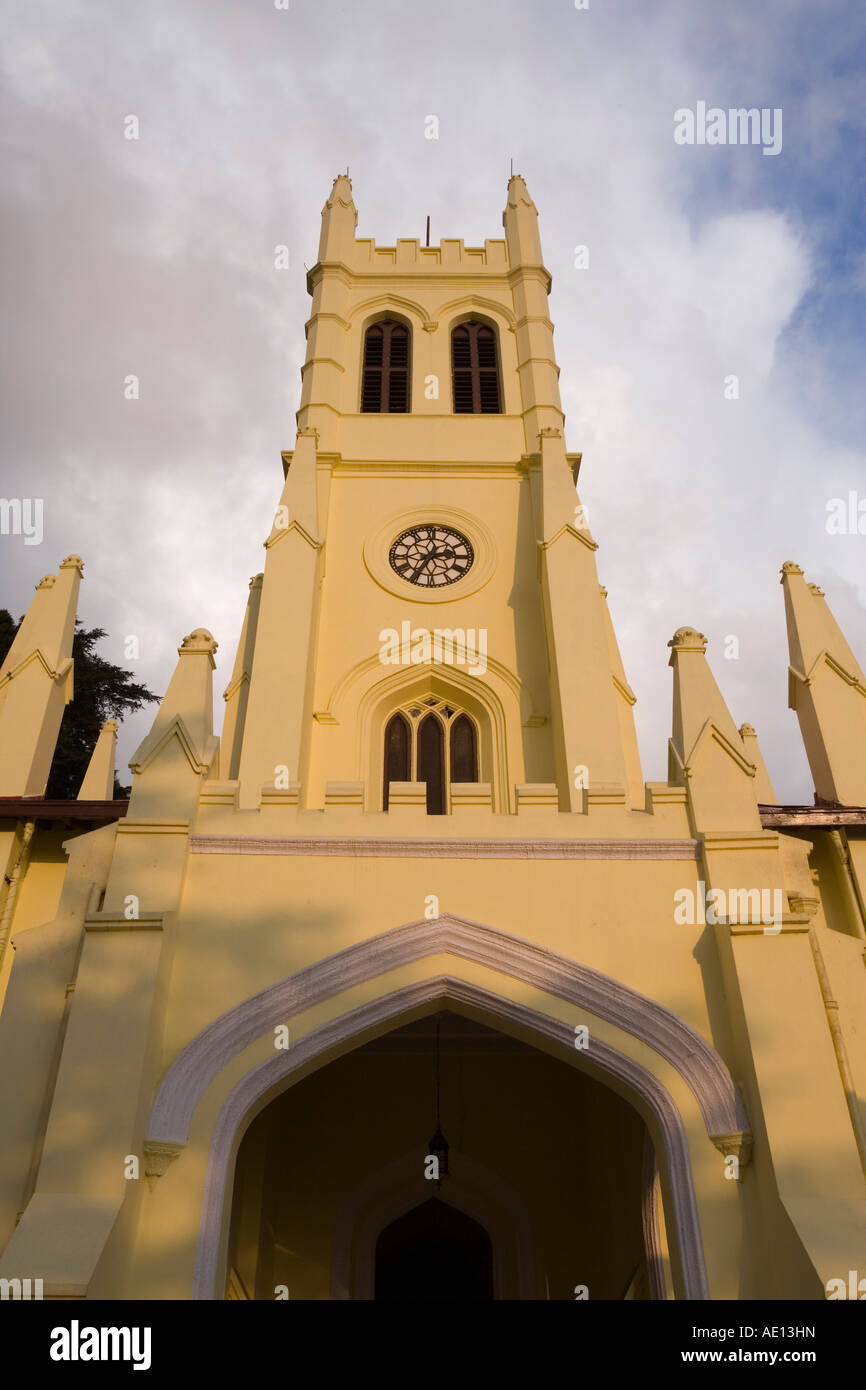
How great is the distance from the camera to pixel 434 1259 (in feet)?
46.2

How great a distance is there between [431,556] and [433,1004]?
35.3 feet

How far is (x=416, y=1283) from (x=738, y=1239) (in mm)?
8320

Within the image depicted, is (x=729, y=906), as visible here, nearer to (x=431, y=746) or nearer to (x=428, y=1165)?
(x=428, y=1165)

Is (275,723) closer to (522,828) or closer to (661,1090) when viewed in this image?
(522,828)

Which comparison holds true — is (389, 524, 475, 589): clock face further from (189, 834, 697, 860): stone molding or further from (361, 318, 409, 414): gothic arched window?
(189, 834, 697, 860): stone molding

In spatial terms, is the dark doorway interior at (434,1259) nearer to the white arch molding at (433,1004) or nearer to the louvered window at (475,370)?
the white arch molding at (433,1004)

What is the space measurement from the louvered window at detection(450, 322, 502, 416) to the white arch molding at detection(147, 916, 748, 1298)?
46.5 ft

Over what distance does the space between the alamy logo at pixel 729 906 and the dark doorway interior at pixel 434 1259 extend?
6.38 m

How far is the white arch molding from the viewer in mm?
7594

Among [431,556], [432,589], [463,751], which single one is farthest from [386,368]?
[463,751]

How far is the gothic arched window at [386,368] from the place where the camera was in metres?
21.6

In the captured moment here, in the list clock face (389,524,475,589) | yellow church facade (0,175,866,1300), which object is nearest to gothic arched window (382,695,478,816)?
yellow church facade (0,175,866,1300)

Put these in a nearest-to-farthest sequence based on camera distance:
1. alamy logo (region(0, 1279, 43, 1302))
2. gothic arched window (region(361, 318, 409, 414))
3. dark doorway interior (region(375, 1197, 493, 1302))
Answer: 1. alamy logo (region(0, 1279, 43, 1302))
2. dark doorway interior (region(375, 1197, 493, 1302))
3. gothic arched window (region(361, 318, 409, 414))
